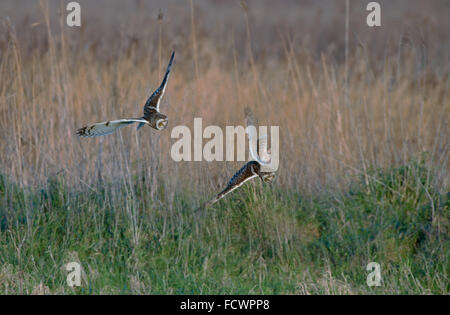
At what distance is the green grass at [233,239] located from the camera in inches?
169

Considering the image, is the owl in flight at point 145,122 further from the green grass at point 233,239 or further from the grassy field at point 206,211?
the green grass at point 233,239

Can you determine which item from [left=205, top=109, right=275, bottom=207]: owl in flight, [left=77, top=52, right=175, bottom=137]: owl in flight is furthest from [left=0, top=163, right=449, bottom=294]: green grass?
[left=77, top=52, right=175, bottom=137]: owl in flight

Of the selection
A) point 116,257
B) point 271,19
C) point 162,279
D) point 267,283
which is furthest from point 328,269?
point 271,19

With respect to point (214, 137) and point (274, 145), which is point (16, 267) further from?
point (274, 145)

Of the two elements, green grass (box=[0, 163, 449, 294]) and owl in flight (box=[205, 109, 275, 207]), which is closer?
green grass (box=[0, 163, 449, 294])

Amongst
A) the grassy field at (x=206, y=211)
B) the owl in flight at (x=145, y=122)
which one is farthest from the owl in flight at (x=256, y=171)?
the owl in flight at (x=145, y=122)

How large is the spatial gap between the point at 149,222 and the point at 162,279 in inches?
26.0

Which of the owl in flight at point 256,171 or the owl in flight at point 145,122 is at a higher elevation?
the owl in flight at point 145,122

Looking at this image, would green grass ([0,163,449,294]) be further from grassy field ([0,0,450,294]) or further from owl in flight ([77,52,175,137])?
owl in flight ([77,52,175,137])

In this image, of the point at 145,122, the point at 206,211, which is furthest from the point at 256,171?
the point at 145,122

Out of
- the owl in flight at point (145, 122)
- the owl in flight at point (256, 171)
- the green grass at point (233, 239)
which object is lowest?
the green grass at point (233, 239)

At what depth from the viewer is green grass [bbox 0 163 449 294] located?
4.29 meters

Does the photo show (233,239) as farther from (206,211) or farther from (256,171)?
(256,171)

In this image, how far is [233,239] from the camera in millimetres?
4805
